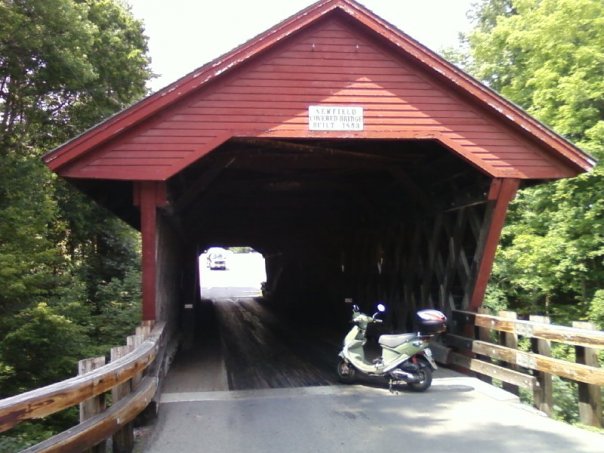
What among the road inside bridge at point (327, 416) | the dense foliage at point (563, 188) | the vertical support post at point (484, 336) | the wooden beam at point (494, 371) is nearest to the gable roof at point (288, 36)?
the vertical support post at point (484, 336)

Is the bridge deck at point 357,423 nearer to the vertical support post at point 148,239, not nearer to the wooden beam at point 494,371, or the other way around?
the wooden beam at point 494,371

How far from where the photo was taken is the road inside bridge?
5379mm

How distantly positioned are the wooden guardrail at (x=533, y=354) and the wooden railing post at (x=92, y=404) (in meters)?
4.70

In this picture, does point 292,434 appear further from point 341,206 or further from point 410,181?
point 341,206

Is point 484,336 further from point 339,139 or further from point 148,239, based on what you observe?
point 148,239

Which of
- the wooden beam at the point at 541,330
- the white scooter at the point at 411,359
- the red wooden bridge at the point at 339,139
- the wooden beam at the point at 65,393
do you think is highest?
the red wooden bridge at the point at 339,139

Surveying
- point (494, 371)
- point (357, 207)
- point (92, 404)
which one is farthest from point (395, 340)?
point (357, 207)

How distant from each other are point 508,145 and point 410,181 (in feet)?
7.63

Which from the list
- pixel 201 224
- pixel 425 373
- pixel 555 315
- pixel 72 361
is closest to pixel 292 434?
pixel 425 373

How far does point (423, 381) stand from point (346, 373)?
3.49 ft

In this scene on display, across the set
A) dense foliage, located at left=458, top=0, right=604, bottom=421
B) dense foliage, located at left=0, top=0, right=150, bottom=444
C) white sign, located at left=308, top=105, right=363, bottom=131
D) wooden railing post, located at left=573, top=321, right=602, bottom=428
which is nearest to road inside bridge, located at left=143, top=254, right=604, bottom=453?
wooden railing post, located at left=573, top=321, right=602, bottom=428

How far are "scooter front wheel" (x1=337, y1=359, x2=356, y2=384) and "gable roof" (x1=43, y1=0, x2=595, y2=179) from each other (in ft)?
11.6

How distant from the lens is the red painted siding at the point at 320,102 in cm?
757

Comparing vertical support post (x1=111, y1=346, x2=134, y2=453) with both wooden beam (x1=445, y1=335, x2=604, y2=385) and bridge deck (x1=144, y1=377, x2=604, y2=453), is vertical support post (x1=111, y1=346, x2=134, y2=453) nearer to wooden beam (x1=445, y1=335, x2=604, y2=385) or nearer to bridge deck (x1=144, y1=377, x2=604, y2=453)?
bridge deck (x1=144, y1=377, x2=604, y2=453)
